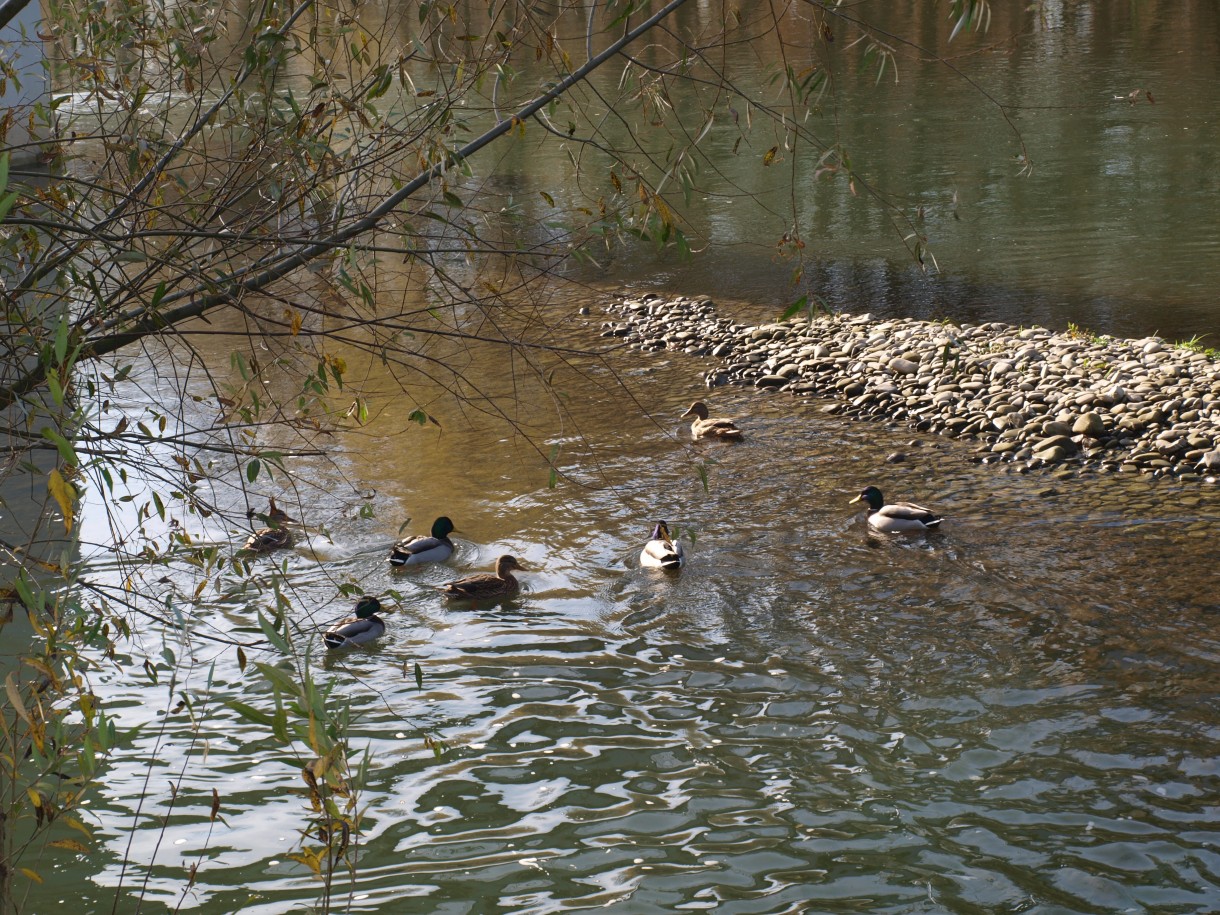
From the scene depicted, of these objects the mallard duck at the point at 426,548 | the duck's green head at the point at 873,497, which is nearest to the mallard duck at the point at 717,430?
the duck's green head at the point at 873,497

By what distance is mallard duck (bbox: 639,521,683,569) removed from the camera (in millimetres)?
9078

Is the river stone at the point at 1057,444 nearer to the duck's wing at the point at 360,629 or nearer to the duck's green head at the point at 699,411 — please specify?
the duck's green head at the point at 699,411

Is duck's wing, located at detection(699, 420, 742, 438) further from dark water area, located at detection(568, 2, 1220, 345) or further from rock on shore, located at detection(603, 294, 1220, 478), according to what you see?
dark water area, located at detection(568, 2, 1220, 345)

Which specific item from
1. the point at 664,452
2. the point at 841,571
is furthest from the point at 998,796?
the point at 664,452

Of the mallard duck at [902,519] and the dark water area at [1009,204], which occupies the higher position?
the dark water area at [1009,204]

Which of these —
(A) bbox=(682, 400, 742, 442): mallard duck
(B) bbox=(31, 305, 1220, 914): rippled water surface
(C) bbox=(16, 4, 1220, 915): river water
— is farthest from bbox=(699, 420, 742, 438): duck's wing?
(B) bbox=(31, 305, 1220, 914): rippled water surface

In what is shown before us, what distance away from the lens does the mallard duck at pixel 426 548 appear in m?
9.21

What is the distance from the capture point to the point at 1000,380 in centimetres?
1241

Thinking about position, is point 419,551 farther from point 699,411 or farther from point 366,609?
point 699,411

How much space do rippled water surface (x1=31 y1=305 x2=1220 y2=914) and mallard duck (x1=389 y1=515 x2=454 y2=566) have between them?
13 centimetres

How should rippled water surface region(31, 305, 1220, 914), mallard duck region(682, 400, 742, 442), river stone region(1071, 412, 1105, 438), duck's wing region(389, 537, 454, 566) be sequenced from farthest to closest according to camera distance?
mallard duck region(682, 400, 742, 442) < river stone region(1071, 412, 1105, 438) < duck's wing region(389, 537, 454, 566) < rippled water surface region(31, 305, 1220, 914)

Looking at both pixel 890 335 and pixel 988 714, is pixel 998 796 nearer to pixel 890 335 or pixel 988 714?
pixel 988 714

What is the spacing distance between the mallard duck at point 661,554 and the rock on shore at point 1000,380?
2.63m

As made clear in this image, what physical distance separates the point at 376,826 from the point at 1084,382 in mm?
8592
